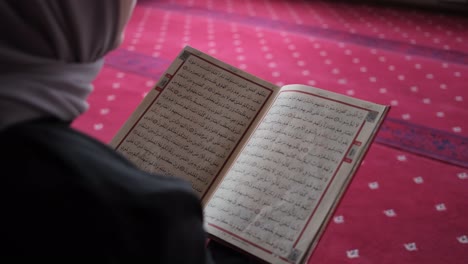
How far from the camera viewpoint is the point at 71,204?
0.41 m

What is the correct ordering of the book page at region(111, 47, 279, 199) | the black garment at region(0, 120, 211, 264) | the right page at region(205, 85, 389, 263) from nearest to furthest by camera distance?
the black garment at region(0, 120, 211, 264)
the right page at region(205, 85, 389, 263)
the book page at region(111, 47, 279, 199)

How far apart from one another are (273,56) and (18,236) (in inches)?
90.9

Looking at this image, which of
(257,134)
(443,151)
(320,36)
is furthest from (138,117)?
(320,36)

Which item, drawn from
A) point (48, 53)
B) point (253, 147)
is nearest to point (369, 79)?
point (253, 147)

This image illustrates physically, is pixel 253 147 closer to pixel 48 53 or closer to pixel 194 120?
pixel 194 120

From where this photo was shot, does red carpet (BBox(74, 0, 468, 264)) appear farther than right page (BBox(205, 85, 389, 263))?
Yes

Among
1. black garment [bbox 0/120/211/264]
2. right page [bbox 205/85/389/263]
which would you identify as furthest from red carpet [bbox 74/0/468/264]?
black garment [bbox 0/120/211/264]

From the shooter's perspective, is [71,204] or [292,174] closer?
[71,204]

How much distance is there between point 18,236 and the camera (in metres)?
0.40

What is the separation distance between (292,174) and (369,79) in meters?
1.70

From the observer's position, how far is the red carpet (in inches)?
54.6

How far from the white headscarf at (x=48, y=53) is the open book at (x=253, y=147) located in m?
0.31

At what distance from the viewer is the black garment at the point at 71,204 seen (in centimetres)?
41

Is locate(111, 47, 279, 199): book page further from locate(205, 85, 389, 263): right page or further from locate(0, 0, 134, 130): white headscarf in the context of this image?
locate(0, 0, 134, 130): white headscarf
